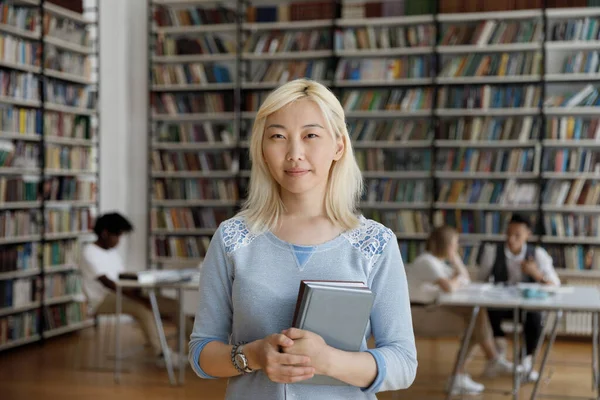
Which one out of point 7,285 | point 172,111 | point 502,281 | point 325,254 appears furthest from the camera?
point 172,111

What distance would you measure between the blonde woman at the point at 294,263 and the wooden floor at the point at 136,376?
3.54 metres

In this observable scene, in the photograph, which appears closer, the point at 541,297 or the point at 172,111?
the point at 541,297

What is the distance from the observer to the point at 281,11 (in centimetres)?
745

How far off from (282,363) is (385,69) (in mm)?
6183

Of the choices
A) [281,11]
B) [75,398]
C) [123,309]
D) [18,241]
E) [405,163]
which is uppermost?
[281,11]

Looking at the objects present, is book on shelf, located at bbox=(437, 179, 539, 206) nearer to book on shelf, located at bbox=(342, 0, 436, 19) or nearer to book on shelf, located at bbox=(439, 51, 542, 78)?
book on shelf, located at bbox=(439, 51, 542, 78)

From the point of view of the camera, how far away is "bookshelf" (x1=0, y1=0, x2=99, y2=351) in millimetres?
6031

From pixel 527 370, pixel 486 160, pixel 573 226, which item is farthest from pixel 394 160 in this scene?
pixel 527 370

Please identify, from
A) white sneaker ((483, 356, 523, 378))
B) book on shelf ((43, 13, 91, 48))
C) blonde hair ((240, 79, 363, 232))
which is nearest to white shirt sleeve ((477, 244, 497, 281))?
white sneaker ((483, 356, 523, 378))

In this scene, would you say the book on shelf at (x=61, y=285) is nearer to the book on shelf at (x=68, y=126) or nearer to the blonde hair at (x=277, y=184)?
the book on shelf at (x=68, y=126)

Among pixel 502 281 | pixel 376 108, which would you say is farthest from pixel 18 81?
pixel 502 281

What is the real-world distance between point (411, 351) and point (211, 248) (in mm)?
391

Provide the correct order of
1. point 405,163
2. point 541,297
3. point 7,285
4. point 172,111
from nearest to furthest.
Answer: point 541,297
point 7,285
point 405,163
point 172,111

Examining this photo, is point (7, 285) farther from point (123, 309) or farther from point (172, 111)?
point (172, 111)
